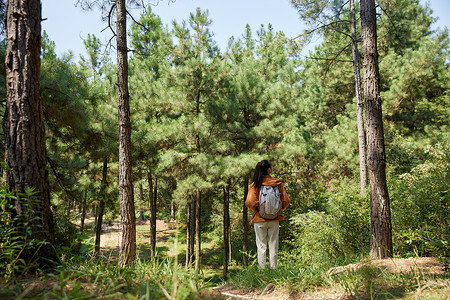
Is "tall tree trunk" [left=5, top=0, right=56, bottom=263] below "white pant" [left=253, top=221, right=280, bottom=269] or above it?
above

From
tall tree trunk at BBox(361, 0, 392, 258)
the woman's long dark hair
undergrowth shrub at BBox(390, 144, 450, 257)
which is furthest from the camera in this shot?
the woman's long dark hair

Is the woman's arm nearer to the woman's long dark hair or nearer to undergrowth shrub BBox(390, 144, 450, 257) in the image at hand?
the woman's long dark hair

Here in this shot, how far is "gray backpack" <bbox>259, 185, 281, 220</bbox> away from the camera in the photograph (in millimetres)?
4145

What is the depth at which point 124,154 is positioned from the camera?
4.80m

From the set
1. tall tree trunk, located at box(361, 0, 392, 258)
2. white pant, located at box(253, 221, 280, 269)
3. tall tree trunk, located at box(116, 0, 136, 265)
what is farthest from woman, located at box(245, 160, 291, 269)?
tall tree trunk, located at box(116, 0, 136, 265)

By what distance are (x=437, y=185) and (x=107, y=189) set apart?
8.22m

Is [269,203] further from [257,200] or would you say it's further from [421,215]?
[421,215]

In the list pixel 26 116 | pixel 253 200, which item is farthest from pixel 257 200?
pixel 26 116

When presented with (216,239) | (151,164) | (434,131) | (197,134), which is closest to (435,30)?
(434,131)

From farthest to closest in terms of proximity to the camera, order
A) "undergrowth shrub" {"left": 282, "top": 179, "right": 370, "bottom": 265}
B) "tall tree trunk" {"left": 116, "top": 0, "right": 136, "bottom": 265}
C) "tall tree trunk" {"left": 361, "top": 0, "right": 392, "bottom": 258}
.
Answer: "undergrowth shrub" {"left": 282, "top": 179, "right": 370, "bottom": 265} → "tall tree trunk" {"left": 116, "top": 0, "right": 136, "bottom": 265} → "tall tree trunk" {"left": 361, "top": 0, "right": 392, "bottom": 258}

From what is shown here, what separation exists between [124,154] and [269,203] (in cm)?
261

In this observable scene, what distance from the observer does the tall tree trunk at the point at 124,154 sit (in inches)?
181

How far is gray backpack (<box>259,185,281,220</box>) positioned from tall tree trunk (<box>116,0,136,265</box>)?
2211 millimetres

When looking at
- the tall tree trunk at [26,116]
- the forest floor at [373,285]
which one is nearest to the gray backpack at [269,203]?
the forest floor at [373,285]
